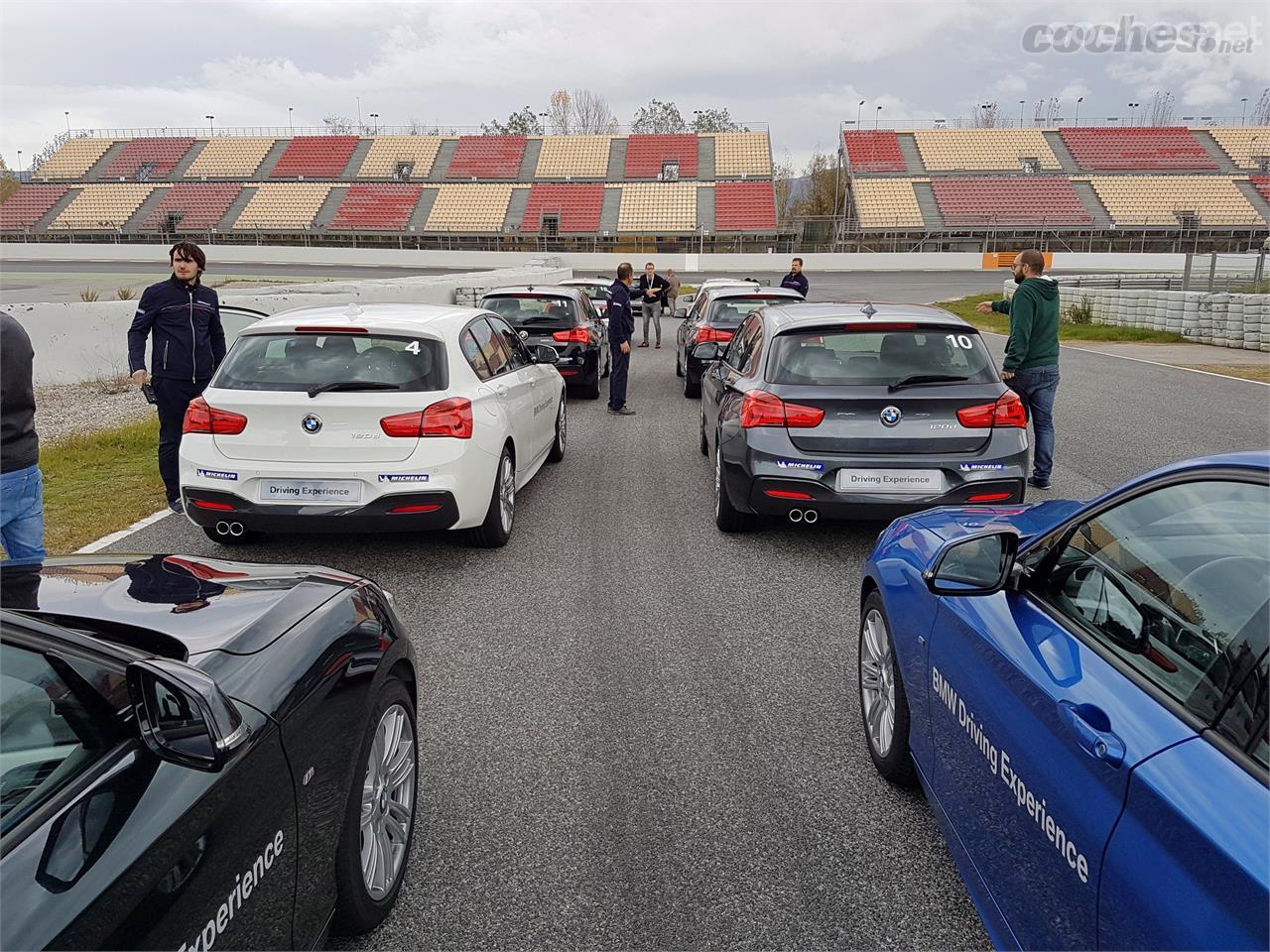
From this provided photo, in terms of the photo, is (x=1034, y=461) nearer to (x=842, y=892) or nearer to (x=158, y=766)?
(x=842, y=892)

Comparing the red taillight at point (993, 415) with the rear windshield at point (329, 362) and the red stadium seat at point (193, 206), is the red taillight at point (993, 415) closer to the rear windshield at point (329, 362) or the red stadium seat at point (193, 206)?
the rear windshield at point (329, 362)

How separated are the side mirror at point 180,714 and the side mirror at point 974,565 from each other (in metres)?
1.76

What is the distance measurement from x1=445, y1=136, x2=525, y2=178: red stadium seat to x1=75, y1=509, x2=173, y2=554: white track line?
6533cm

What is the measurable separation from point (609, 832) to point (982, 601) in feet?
4.81

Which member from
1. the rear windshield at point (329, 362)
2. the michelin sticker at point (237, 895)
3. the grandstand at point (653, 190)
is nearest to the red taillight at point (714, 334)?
the rear windshield at point (329, 362)

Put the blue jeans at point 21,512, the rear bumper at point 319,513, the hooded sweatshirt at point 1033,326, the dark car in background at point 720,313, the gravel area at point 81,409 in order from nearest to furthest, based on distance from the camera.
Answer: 1. the blue jeans at point 21,512
2. the rear bumper at point 319,513
3. the hooded sweatshirt at point 1033,326
4. the gravel area at point 81,409
5. the dark car in background at point 720,313

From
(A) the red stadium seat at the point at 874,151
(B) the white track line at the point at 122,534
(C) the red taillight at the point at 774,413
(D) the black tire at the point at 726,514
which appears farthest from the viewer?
(A) the red stadium seat at the point at 874,151

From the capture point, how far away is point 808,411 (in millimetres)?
5875

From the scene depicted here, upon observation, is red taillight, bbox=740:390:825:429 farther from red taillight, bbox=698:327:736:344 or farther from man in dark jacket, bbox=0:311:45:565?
red taillight, bbox=698:327:736:344

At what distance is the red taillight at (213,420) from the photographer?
18.4 feet

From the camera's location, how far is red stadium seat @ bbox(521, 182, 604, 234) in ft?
199

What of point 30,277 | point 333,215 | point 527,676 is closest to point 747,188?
point 333,215

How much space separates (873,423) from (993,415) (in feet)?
2.46

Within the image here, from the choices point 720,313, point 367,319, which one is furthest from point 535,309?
point 367,319
